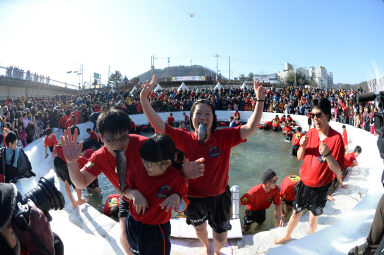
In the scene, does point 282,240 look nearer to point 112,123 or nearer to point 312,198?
point 312,198

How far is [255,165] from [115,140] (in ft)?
20.6

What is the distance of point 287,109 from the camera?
59.1 feet

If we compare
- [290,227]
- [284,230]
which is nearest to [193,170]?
[290,227]

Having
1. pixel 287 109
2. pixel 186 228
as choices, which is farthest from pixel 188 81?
pixel 186 228

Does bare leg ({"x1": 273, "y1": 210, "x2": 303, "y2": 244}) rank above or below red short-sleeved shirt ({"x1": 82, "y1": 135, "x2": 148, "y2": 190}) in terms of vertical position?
below

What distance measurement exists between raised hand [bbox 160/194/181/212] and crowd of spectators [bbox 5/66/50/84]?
23232 mm

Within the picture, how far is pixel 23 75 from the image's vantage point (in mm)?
25531

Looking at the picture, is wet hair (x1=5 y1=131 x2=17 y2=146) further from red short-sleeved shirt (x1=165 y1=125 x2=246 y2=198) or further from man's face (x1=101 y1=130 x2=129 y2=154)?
red short-sleeved shirt (x1=165 y1=125 x2=246 y2=198)

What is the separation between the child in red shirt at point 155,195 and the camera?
1.75 metres

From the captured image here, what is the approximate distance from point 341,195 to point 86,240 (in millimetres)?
4335

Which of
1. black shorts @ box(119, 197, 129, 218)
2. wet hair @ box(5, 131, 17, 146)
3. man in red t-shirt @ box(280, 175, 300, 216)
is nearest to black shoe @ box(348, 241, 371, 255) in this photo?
black shorts @ box(119, 197, 129, 218)

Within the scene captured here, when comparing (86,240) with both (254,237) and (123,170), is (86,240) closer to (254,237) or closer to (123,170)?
(123,170)

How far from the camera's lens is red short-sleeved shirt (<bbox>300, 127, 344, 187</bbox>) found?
2590 millimetres

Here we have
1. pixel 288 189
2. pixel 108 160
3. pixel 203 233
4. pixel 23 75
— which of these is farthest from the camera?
pixel 23 75
